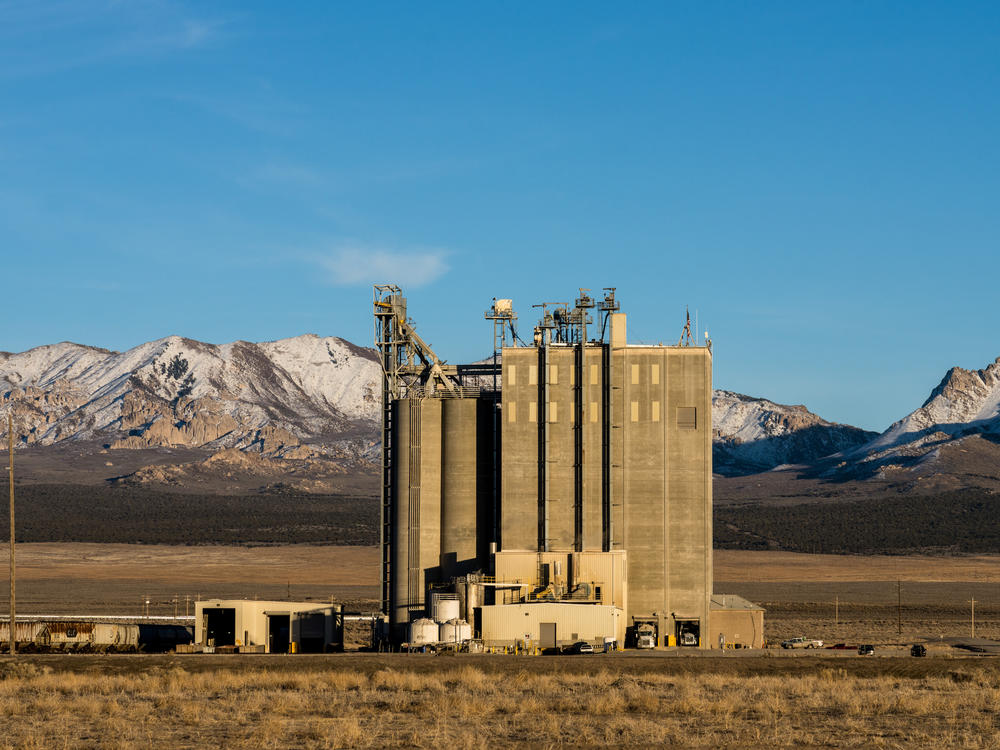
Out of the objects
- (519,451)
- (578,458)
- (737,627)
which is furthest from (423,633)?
(737,627)

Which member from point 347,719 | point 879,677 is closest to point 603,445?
point 879,677

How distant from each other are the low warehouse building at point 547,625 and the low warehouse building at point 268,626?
10681 millimetres

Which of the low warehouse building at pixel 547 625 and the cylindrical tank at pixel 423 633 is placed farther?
the low warehouse building at pixel 547 625

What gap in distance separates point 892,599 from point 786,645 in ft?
178

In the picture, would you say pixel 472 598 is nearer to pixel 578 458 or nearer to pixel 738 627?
pixel 578 458

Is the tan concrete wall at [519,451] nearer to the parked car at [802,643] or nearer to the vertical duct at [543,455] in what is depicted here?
the vertical duct at [543,455]

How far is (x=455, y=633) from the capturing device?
243ft

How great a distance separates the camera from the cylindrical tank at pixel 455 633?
74062 mm

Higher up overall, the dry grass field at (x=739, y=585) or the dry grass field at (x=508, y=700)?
the dry grass field at (x=508, y=700)

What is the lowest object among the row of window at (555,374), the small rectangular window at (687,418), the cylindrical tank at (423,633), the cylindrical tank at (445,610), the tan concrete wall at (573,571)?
the cylindrical tank at (423,633)

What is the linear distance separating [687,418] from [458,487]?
13372mm

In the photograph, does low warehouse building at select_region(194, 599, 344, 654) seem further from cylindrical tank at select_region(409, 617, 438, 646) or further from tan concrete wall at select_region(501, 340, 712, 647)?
tan concrete wall at select_region(501, 340, 712, 647)

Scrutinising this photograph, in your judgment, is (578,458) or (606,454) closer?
(606,454)

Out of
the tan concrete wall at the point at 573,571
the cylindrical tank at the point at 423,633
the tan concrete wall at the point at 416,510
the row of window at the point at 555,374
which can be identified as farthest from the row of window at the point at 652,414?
the cylindrical tank at the point at 423,633
